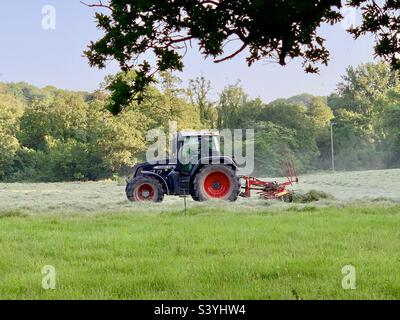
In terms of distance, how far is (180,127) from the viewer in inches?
1642

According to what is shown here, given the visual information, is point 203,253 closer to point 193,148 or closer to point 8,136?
point 193,148

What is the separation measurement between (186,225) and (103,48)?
7157mm

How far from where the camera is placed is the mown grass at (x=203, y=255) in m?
6.41

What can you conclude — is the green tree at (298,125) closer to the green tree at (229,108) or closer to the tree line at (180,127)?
the tree line at (180,127)

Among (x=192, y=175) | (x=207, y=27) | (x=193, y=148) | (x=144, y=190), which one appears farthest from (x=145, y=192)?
(x=207, y=27)

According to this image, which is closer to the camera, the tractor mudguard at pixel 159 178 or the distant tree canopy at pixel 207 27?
the distant tree canopy at pixel 207 27

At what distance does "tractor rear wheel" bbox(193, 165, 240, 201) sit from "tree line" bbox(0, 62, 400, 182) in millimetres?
16756

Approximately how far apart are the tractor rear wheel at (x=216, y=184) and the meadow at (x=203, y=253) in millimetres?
2194

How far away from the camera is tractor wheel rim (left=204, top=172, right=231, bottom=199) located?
60.0 feet

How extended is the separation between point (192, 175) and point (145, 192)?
153cm

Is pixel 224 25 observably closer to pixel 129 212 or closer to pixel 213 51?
pixel 213 51

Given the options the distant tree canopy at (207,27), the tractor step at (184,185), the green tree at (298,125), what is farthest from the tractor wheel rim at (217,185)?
the green tree at (298,125)

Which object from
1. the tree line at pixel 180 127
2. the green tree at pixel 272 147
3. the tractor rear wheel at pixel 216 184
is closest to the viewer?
the tractor rear wheel at pixel 216 184
